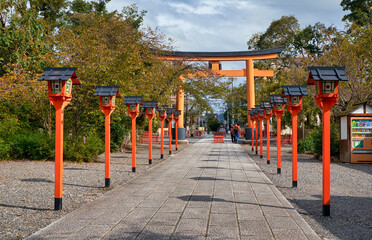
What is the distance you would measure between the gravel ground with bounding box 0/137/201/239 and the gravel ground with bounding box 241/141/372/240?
4.09 m

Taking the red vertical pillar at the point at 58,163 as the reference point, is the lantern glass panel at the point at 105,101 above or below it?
above

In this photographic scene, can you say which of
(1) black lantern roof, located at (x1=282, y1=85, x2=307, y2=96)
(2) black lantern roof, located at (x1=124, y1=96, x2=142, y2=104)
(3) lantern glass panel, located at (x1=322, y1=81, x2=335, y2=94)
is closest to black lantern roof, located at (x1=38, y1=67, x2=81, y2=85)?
(3) lantern glass panel, located at (x1=322, y1=81, x2=335, y2=94)

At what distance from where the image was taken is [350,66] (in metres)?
17.5

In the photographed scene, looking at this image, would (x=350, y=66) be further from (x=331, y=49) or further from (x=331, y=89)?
(x=331, y=89)

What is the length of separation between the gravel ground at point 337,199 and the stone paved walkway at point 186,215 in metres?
0.28

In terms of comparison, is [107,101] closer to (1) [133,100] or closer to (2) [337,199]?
(1) [133,100]

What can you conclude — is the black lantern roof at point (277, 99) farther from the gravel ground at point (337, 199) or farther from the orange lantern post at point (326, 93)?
the orange lantern post at point (326, 93)

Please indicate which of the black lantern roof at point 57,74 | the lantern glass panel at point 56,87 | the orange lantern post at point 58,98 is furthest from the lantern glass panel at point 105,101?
the lantern glass panel at point 56,87

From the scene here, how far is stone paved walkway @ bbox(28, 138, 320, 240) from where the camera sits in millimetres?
4543

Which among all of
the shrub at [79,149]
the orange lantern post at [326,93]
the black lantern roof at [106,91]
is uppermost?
the black lantern roof at [106,91]

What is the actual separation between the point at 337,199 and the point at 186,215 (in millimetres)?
3432

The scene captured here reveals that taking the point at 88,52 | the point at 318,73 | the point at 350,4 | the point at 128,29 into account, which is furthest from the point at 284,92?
the point at 350,4

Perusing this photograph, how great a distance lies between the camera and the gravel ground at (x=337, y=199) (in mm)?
4938

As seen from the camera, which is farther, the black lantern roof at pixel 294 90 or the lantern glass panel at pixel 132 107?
the lantern glass panel at pixel 132 107
